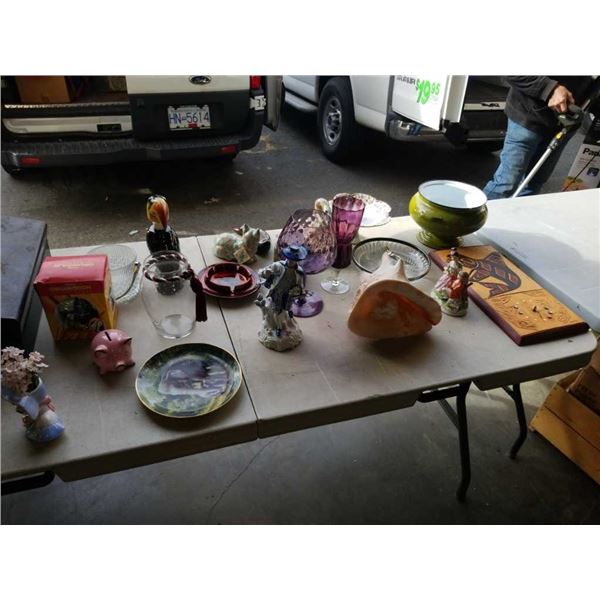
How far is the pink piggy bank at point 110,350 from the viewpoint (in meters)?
1.08

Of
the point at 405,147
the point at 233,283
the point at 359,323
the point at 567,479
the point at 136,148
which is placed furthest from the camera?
the point at 405,147

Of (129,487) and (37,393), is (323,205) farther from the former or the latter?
(129,487)

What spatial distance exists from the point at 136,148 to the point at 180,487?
82.3 inches

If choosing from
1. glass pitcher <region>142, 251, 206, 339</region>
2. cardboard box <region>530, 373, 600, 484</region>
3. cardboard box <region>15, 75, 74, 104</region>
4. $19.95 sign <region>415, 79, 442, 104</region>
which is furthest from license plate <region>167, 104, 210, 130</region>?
cardboard box <region>530, 373, 600, 484</region>

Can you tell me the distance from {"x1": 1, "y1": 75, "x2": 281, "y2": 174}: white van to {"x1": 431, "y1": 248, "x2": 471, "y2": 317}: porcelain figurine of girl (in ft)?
7.06

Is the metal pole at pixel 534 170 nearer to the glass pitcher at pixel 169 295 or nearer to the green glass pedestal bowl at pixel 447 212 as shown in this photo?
the green glass pedestal bowl at pixel 447 212

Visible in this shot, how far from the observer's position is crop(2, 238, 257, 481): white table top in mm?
939

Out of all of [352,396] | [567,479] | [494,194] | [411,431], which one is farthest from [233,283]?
A: [494,194]

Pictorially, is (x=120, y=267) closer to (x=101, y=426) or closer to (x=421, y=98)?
(x=101, y=426)

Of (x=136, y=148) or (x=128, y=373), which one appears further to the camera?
(x=136, y=148)

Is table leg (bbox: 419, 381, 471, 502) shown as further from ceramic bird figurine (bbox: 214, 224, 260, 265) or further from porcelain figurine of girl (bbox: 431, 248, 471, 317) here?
ceramic bird figurine (bbox: 214, 224, 260, 265)

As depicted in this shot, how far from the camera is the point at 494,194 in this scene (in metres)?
2.70

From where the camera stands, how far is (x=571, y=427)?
1.82 metres

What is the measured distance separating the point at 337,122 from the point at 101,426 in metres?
3.38
